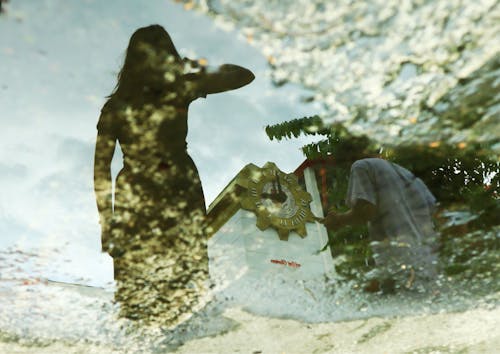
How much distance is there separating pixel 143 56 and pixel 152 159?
0.14m

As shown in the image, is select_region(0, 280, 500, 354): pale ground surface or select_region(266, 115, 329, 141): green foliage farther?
select_region(0, 280, 500, 354): pale ground surface

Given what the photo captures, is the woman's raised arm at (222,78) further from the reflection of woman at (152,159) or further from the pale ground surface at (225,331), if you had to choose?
the pale ground surface at (225,331)

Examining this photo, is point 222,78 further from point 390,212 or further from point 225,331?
point 225,331

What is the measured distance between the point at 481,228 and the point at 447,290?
0.44ft

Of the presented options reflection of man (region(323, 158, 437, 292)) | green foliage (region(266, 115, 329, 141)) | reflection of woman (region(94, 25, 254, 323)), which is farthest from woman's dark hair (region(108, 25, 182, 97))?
reflection of man (region(323, 158, 437, 292))

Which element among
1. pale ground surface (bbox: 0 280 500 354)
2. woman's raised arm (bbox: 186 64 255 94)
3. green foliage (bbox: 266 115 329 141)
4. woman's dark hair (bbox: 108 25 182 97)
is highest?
woman's dark hair (bbox: 108 25 182 97)

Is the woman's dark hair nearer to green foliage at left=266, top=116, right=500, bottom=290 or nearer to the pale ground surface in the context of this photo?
green foliage at left=266, top=116, right=500, bottom=290

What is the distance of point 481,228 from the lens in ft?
2.18

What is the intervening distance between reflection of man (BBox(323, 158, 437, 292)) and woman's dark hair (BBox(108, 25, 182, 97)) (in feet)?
1.02

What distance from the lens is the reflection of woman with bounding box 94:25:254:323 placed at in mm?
615

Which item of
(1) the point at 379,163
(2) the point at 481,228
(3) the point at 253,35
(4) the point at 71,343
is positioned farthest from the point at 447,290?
(4) the point at 71,343

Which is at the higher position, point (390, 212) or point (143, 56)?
point (143, 56)

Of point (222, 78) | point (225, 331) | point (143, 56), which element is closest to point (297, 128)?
point (222, 78)

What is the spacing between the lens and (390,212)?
67cm
